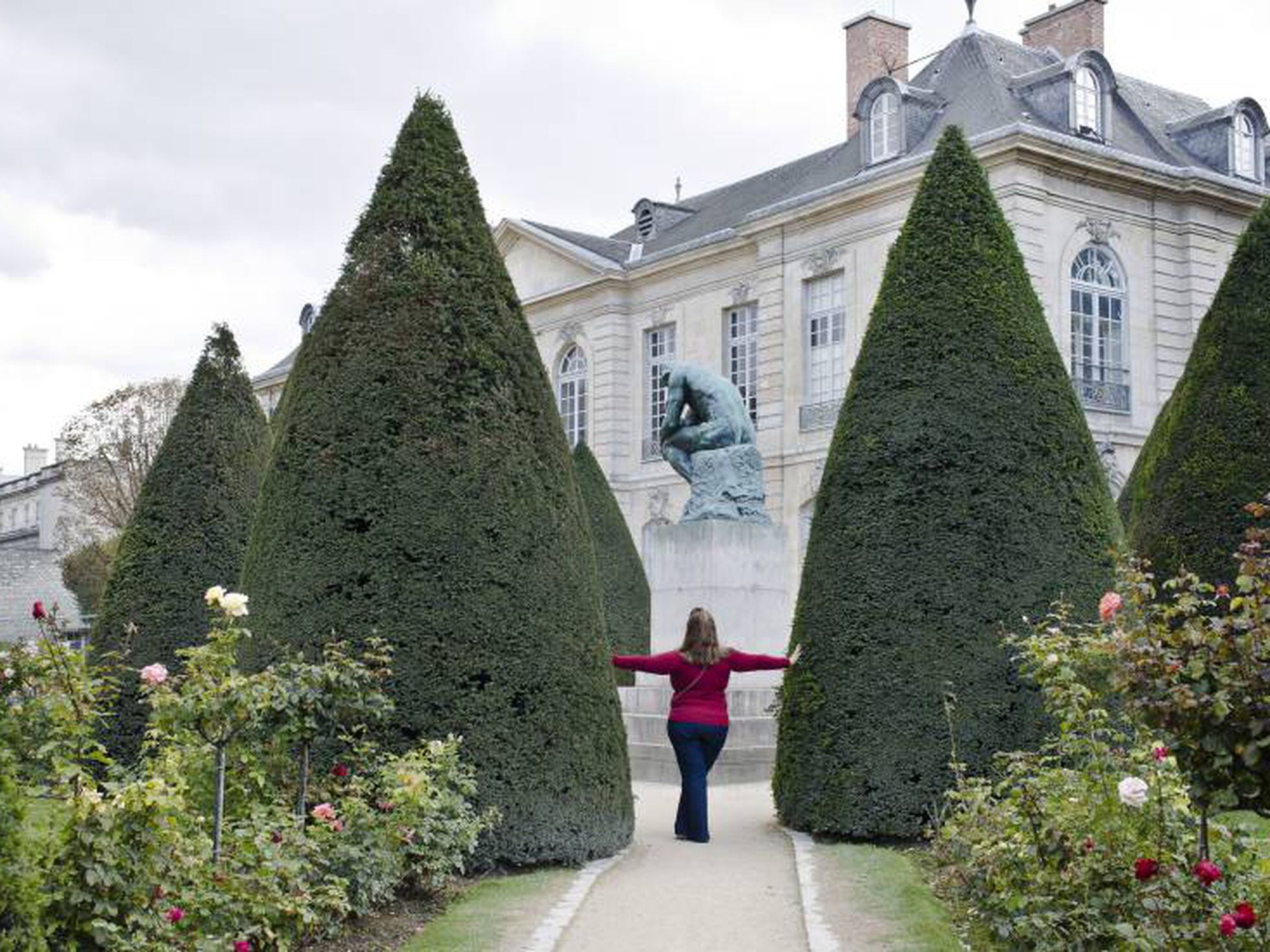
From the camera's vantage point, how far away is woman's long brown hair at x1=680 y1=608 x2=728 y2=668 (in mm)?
9500

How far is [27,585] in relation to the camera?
2053 inches

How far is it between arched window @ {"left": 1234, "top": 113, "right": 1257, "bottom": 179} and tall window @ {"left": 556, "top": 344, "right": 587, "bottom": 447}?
1491 centimetres

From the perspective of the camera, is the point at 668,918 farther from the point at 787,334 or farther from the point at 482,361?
the point at 787,334

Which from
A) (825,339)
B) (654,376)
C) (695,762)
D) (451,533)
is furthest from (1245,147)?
(451,533)

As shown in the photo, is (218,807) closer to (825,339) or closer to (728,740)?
(728,740)

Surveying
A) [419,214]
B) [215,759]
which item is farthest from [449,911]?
[419,214]

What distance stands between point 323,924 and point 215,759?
2.87ft

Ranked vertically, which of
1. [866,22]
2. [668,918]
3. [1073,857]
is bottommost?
[668,918]

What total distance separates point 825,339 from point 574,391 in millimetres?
8451

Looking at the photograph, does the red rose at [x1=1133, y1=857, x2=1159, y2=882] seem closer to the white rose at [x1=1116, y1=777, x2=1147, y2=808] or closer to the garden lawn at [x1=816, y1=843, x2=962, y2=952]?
the white rose at [x1=1116, y1=777, x2=1147, y2=808]

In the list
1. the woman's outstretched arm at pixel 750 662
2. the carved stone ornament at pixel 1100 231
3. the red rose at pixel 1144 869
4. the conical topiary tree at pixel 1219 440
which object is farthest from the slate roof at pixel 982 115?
the red rose at pixel 1144 869

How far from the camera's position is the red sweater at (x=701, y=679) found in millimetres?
9500

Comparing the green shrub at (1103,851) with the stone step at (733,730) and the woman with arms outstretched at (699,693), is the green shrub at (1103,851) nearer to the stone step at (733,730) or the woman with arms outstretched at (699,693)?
the woman with arms outstretched at (699,693)

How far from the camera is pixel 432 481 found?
8555mm
